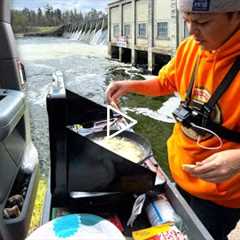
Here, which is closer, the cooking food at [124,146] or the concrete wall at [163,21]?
the cooking food at [124,146]

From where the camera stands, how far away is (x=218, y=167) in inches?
37.5

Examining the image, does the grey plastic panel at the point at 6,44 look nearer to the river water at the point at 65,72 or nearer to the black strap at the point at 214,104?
the black strap at the point at 214,104

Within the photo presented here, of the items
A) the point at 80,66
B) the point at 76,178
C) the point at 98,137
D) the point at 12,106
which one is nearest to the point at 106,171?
the point at 76,178

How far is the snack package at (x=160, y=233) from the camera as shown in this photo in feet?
3.04

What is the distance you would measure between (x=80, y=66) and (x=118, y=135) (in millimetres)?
19709

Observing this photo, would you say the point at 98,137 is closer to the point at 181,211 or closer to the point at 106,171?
the point at 106,171

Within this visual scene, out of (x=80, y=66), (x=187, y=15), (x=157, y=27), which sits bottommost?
(x=80, y=66)

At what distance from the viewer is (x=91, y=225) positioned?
0.89 meters

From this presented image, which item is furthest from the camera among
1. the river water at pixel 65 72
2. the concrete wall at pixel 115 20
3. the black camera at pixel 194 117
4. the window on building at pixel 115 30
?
the window on building at pixel 115 30

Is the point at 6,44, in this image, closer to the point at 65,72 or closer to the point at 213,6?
the point at 213,6

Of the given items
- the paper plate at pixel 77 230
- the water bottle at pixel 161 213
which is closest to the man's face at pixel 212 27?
the water bottle at pixel 161 213

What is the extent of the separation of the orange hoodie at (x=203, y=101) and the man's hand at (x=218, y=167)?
183mm

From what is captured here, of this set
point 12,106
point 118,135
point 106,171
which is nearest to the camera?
point 106,171

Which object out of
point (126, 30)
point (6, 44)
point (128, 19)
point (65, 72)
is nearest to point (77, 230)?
point (6, 44)
